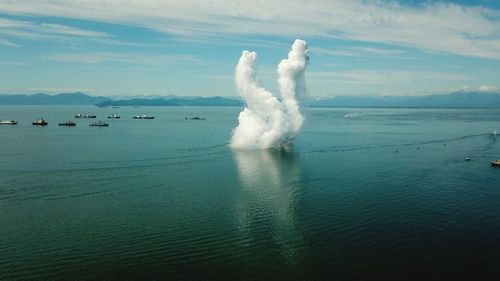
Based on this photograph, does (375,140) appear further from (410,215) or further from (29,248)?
(29,248)

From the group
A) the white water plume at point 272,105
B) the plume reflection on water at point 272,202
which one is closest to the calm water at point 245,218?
the plume reflection on water at point 272,202

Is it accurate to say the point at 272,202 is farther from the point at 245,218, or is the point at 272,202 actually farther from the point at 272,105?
the point at 272,105

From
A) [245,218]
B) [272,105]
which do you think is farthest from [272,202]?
[272,105]

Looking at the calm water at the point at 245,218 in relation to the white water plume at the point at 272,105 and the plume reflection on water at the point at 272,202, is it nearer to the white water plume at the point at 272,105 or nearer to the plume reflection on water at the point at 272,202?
the plume reflection on water at the point at 272,202

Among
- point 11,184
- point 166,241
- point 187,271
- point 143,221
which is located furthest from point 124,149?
point 187,271

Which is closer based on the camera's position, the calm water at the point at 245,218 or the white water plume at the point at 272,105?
the calm water at the point at 245,218

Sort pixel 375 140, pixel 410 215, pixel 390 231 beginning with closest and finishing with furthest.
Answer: pixel 390 231 → pixel 410 215 → pixel 375 140
